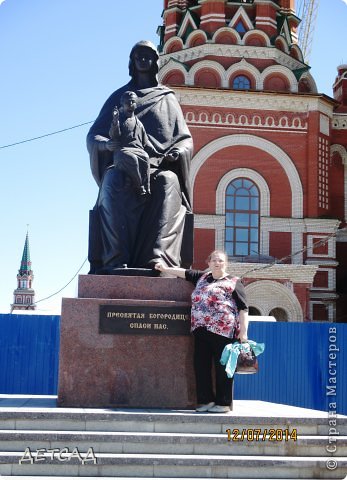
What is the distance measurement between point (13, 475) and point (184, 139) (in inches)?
154

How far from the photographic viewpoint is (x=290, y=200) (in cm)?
2562

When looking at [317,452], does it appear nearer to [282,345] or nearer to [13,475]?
[13,475]

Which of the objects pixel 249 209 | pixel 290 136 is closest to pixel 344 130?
pixel 290 136

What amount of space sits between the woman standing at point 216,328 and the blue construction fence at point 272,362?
8.08 metres

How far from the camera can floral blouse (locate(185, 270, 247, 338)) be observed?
6.56m

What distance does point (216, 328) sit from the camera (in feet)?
21.5

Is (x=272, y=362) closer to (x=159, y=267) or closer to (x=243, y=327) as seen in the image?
(x=159, y=267)

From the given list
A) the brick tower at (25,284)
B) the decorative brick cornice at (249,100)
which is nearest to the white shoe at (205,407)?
the decorative brick cornice at (249,100)

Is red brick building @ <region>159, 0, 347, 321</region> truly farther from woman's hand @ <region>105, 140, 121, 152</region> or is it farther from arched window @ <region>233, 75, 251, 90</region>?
woman's hand @ <region>105, 140, 121, 152</region>

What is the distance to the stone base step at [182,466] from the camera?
557cm

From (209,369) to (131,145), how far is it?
7.50 feet

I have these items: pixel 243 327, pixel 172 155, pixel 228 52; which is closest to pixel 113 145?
pixel 172 155

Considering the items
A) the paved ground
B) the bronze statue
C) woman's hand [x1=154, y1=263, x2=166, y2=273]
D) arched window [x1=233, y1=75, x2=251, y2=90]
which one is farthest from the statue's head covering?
arched window [x1=233, y1=75, x2=251, y2=90]

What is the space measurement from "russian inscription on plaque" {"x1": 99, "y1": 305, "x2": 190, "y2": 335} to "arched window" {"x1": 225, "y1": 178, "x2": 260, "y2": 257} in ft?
60.0
